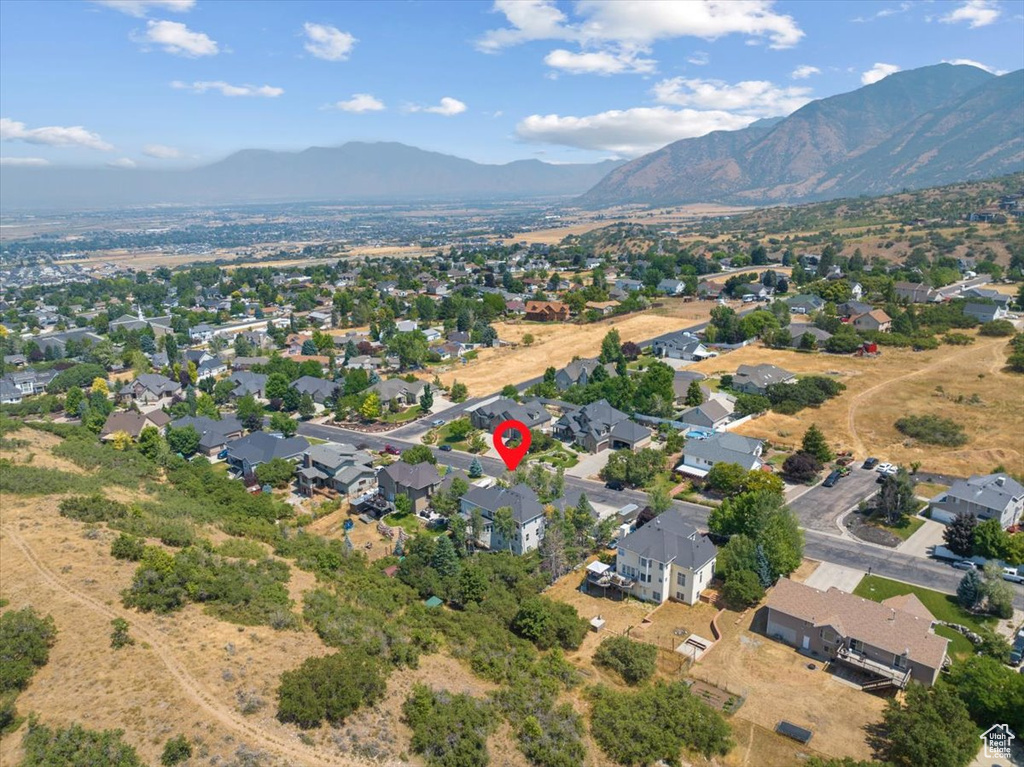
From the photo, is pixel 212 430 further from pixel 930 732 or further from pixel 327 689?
pixel 930 732

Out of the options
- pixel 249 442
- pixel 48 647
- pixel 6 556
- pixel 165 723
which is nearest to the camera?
pixel 165 723

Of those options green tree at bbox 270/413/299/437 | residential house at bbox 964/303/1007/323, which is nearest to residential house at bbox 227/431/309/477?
green tree at bbox 270/413/299/437

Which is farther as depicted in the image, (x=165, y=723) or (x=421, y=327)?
(x=421, y=327)

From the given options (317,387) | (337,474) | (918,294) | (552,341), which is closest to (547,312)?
(552,341)

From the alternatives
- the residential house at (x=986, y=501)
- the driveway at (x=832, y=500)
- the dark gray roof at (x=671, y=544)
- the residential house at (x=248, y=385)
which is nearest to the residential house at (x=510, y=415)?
the driveway at (x=832, y=500)

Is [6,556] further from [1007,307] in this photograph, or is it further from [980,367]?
[1007,307]

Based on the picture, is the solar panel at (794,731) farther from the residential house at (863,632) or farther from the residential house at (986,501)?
the residential house at (986,501)

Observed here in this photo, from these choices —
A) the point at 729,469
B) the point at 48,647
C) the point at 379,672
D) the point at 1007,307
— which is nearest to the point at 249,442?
the point at 48,647
